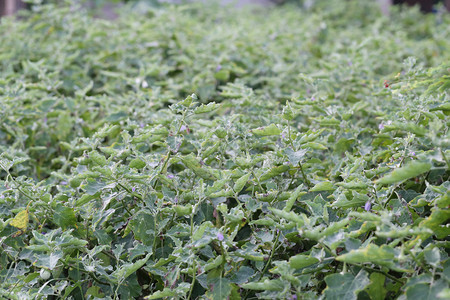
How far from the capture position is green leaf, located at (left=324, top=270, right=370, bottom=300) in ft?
4.15

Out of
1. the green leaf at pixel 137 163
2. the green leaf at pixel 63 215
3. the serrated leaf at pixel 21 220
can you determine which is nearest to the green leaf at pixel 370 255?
the green leaf at pixel 137 163

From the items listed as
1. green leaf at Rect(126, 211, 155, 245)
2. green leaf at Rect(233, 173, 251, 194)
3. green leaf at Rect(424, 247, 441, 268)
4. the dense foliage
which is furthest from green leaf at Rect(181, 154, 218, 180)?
green leaf at Rect(424, 247, 441, 268)

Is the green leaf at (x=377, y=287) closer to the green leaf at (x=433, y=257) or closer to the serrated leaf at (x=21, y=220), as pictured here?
the green leaf at (x=433, y=257)

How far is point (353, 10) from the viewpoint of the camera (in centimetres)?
592

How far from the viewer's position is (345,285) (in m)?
1.28

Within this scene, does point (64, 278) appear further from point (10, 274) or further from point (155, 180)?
point (155, 180)

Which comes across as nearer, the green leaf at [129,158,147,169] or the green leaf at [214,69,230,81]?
the green leaf at [129,158,147,169]

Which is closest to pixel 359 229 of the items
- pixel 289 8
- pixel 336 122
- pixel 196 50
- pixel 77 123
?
pixel 336 122

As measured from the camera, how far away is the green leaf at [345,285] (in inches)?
49.8

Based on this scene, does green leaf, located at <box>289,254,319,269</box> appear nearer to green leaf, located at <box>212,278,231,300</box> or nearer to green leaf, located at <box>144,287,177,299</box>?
green leaf, located at <box>212,278,231,300</box>

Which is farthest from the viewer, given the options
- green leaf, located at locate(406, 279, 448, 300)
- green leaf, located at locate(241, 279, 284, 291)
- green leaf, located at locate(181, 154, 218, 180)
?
green leaf, located at locate(181, 154, 218, 180)

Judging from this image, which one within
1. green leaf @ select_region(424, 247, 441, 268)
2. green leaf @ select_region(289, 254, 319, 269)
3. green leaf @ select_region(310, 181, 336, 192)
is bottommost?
green leaf @ select_region(289, 254, 319, 269)

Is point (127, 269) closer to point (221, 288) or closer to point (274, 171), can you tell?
point (221, 288)

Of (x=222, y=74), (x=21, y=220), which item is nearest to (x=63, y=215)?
(x=21, y=220)
